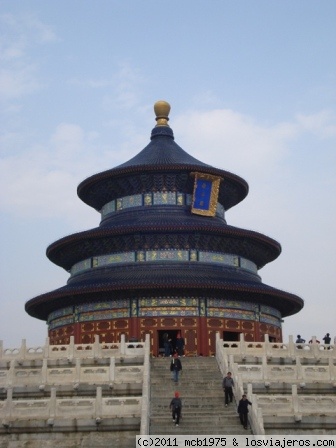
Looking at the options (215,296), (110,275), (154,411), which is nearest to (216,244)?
(215,296)

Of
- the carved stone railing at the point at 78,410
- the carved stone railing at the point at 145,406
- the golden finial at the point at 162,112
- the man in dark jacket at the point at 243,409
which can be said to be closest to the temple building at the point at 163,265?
the golden finial at the point at 162,112

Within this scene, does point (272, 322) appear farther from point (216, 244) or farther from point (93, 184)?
point (93, 184)

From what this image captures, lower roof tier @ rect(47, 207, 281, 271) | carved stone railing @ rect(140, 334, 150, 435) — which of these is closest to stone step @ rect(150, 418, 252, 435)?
carved stone railing @ rect(140, 334, 150, 435)

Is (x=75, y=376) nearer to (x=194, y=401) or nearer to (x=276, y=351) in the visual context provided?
(x=194, y=401)

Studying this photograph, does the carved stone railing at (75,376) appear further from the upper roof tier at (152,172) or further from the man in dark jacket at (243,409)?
the upper roof tier at (152,172)

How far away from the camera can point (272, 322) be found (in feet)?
152

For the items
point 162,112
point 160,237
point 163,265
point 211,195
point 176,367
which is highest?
point 162,112

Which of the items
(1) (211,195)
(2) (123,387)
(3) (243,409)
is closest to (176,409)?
(3) (243,409)

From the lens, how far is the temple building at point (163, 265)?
138 feet

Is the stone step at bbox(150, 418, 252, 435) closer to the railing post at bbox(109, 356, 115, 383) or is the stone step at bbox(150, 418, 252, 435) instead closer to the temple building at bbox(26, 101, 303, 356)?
the railing post at bbox(109, 356, 115, 383)

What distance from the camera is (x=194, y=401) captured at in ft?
78.4

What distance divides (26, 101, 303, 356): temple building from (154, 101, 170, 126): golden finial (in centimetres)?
347

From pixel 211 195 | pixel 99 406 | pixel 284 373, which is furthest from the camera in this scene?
pixel 211 195

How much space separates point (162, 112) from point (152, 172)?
8.01 meters
